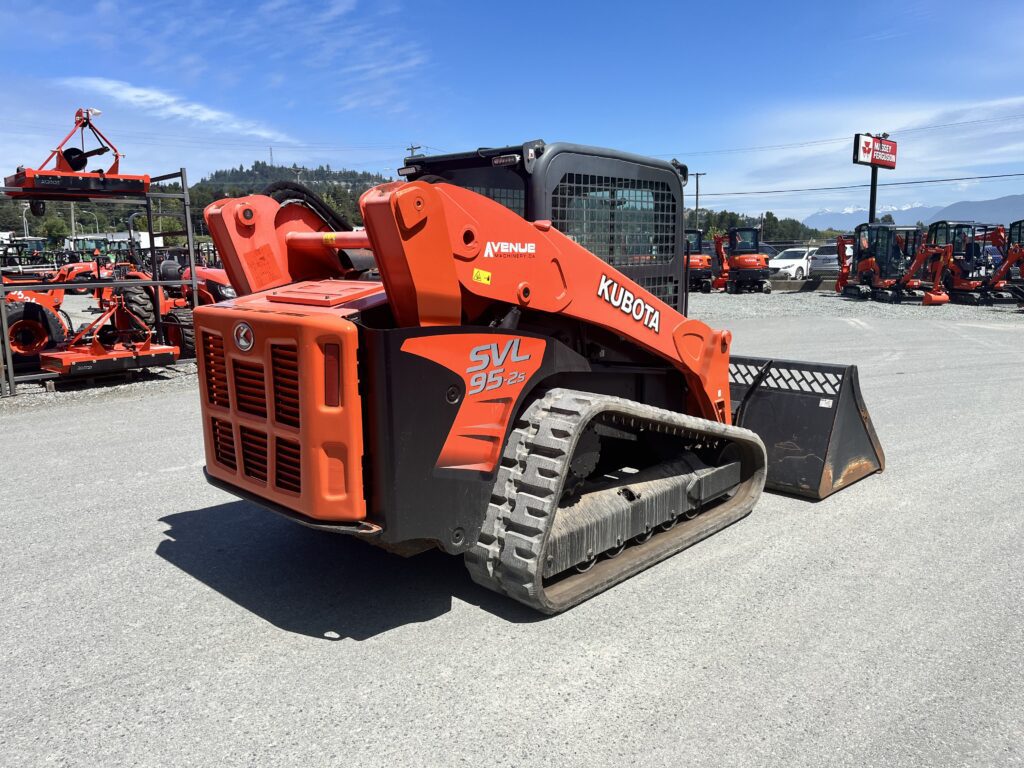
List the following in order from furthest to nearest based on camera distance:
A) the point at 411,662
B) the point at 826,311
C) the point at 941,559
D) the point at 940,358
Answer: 1. the point at 826,311
2. the point at 940,358
3. the point at 941,559
4. the point at 411,662

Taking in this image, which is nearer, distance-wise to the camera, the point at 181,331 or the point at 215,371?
the point at 215,371

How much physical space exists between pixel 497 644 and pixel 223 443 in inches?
67.3

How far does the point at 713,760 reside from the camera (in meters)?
2.78

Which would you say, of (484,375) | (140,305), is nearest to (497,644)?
(484,375)

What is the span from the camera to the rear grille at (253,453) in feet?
12.1

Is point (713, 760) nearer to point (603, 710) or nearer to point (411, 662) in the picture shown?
point (603, 710)

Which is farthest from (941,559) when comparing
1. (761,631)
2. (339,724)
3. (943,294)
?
(943,294)

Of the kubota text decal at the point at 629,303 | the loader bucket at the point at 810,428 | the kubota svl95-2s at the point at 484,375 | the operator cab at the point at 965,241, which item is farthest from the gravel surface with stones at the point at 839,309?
the kubota text decal at the point at 629,303

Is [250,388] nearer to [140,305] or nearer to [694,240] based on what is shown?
[140,305]

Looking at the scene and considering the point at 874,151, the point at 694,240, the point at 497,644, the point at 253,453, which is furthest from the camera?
the point at 874,151

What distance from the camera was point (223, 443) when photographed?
13.1ft

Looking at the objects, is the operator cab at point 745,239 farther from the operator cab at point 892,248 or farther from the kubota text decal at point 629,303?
the kubota text decal at point 629,303

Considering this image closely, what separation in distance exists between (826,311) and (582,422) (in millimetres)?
19730

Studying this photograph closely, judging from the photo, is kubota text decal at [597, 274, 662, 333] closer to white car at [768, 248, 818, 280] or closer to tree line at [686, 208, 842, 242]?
white car at [768, 248, 818, 280]
